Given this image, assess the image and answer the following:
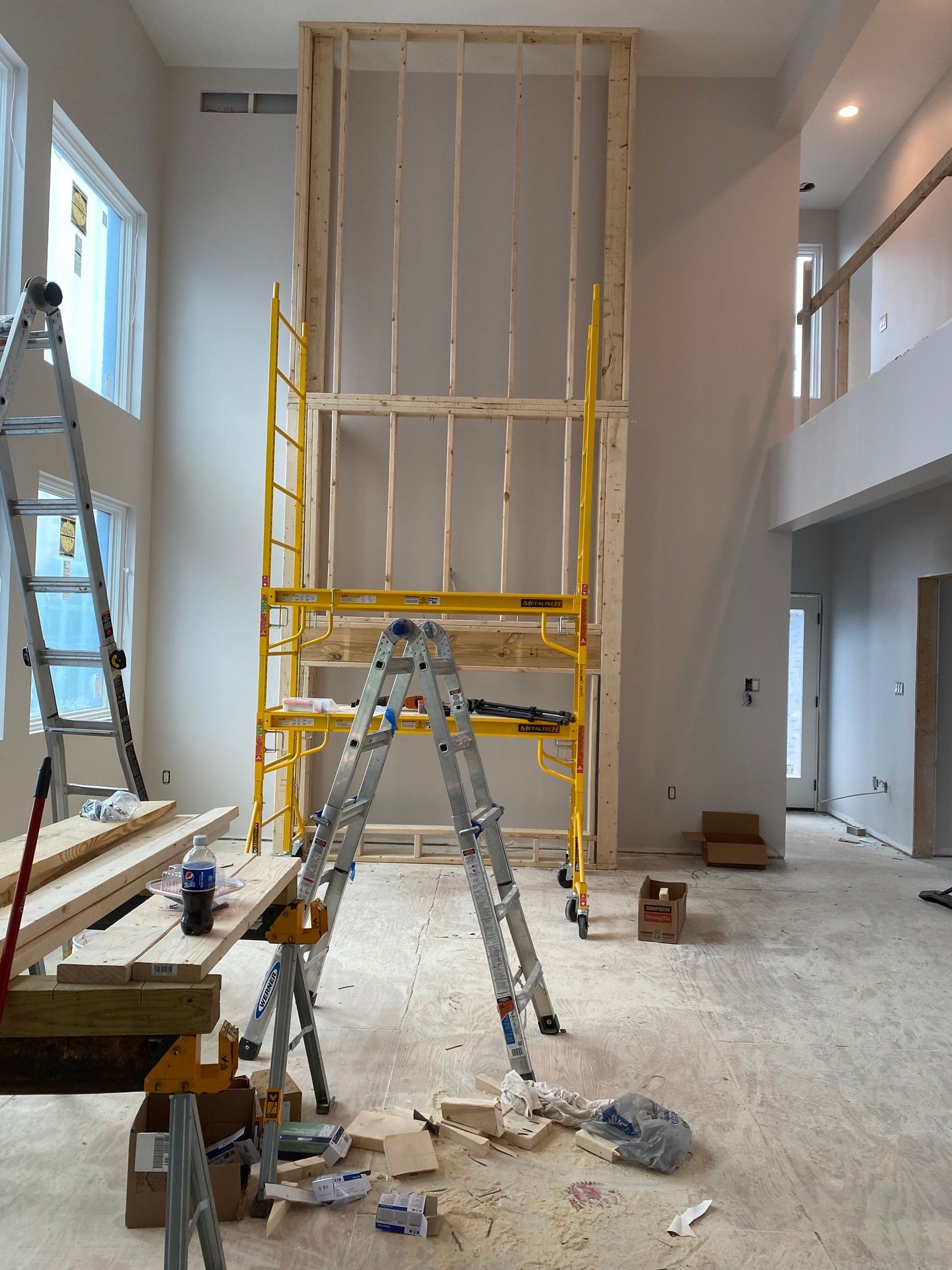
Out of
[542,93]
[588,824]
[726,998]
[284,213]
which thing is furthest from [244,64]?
[726,998]

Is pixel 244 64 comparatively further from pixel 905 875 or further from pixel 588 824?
pixel 905 875

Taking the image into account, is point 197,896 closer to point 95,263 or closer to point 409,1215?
point 409,1215

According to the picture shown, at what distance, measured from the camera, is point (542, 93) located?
6453 mm

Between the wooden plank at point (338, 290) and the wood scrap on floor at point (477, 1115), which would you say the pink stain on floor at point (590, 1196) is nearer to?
the wood scrap on floor at point (477, 1115)

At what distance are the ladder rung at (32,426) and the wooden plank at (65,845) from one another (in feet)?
4.13

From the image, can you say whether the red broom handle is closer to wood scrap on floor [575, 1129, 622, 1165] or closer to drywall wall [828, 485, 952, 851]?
wood scrap on floor [575, 1129, 622, 1165]

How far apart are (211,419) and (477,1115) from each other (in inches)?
200

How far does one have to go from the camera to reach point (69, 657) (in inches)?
122

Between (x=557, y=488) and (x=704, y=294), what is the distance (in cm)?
168

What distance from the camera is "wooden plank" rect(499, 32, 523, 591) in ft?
19.5

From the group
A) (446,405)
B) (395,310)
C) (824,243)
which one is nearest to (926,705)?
(446,405)

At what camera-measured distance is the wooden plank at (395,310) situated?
6016 mm

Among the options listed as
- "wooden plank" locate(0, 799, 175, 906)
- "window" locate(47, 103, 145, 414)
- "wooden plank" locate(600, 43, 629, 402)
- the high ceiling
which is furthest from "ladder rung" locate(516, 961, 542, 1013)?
the high ceiling

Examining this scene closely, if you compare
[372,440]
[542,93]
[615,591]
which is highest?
[542,93]
